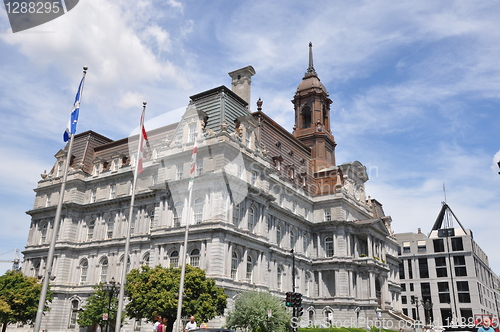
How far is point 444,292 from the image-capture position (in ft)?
323

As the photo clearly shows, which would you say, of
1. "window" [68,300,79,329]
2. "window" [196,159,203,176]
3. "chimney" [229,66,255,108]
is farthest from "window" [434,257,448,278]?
"window" [68,300,79,329]

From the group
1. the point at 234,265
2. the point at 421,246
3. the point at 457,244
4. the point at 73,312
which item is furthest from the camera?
the point at 421,246

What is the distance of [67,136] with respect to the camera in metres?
23.2

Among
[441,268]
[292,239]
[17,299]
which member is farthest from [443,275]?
[17,299]

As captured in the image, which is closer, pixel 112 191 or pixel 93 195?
pixel 112 191

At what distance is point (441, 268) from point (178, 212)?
77.4 m

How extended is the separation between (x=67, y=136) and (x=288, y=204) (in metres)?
38.0

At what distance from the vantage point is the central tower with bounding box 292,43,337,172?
68875mm

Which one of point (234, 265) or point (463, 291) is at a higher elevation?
point (463, 291)

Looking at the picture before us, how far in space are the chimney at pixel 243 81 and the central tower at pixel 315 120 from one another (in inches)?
662

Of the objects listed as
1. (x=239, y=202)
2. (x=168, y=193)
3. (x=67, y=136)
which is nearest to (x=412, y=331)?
(x=239, y=202)

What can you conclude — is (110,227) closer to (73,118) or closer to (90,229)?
(90,229)

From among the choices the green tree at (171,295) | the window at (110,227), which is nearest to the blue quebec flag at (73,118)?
the green tree at (171,295)

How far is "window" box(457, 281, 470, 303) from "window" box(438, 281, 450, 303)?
2264 mm
